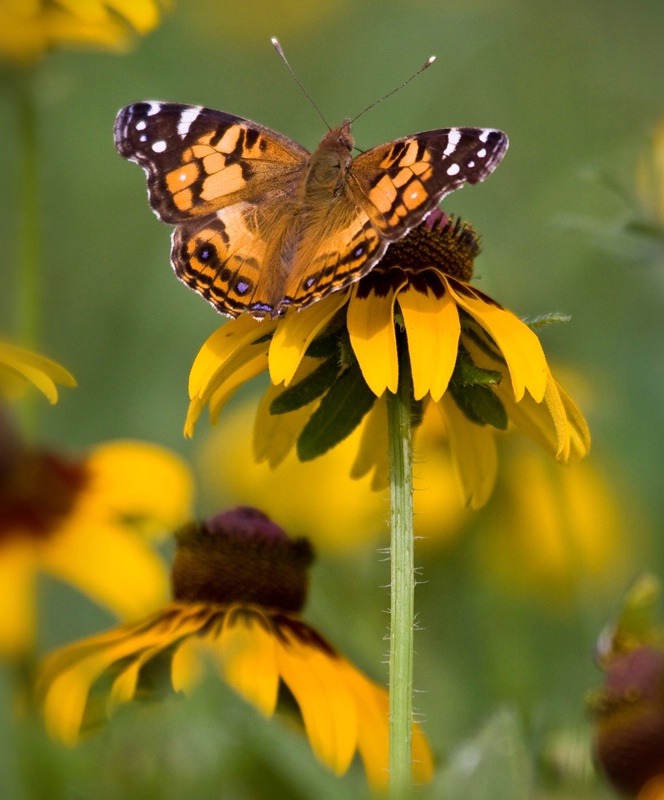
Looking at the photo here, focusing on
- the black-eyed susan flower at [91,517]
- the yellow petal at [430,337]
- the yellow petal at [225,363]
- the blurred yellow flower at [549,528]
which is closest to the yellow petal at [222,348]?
the yellow petal at [225,363]

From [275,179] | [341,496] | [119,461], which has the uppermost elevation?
[275,179]

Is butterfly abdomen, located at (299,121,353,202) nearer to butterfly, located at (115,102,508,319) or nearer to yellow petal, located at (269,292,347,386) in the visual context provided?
butterfly, located at (115,102,508,319)

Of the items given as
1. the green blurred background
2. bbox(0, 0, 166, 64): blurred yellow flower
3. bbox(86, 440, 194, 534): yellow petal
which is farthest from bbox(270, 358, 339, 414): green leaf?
bbox(0, 0, 166, 64): blurred yellow flower

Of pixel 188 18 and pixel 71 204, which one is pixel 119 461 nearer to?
pixel 71 204

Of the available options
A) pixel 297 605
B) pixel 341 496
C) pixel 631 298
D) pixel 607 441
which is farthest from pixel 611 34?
pixel 297 605

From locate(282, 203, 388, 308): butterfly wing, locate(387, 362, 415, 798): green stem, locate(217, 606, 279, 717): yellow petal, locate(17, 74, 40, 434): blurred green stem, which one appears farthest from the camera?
locate(17, 74, 40, 434): blurred green stem
